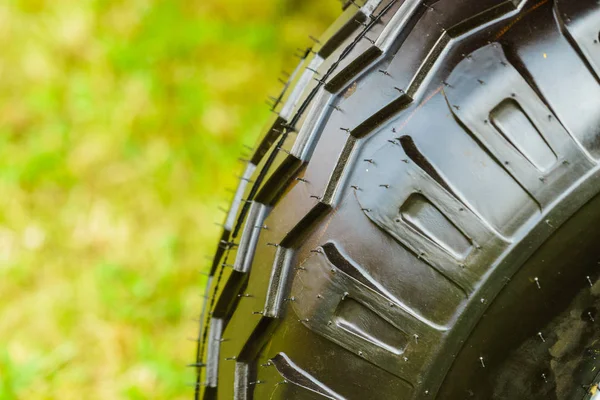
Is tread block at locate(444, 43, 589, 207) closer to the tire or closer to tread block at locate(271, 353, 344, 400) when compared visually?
the tire

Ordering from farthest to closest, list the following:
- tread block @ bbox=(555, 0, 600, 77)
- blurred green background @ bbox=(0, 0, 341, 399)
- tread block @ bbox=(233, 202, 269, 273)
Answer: blurred green background @ bbox=(0, 0, 341, 399) → tread block @ bbox=(233, 202, 269, 273) → tread block @ bbox=(555, 0, 600, 77)

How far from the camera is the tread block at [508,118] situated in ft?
1.74

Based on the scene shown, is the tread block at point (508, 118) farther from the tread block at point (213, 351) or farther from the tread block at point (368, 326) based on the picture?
the tread block at point (213, 351)

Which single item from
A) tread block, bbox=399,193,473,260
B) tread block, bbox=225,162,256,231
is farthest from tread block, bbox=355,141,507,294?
tread block, bbox=225,162,256,231

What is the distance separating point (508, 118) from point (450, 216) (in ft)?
0.37

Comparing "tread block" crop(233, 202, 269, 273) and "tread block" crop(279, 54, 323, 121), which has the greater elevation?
"tread block" crop(279, 54, 323, 121)

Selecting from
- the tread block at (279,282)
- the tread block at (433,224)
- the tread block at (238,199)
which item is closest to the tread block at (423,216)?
the tread block at (433,224)

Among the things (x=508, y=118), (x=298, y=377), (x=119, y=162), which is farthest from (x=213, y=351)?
(x=119, y=162)

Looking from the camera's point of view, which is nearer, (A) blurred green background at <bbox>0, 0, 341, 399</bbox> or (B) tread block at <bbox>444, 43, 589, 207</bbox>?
(B) tread block at <bbox>444, 43, 589, 207</bbox>

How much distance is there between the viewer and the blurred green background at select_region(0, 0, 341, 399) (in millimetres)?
A: 1270

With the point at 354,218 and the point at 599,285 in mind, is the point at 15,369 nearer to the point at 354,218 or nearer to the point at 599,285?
the point at 354,218

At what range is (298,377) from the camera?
0.59 metres

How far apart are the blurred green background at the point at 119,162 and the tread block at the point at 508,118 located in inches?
30.1

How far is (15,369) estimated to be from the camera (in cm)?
125
